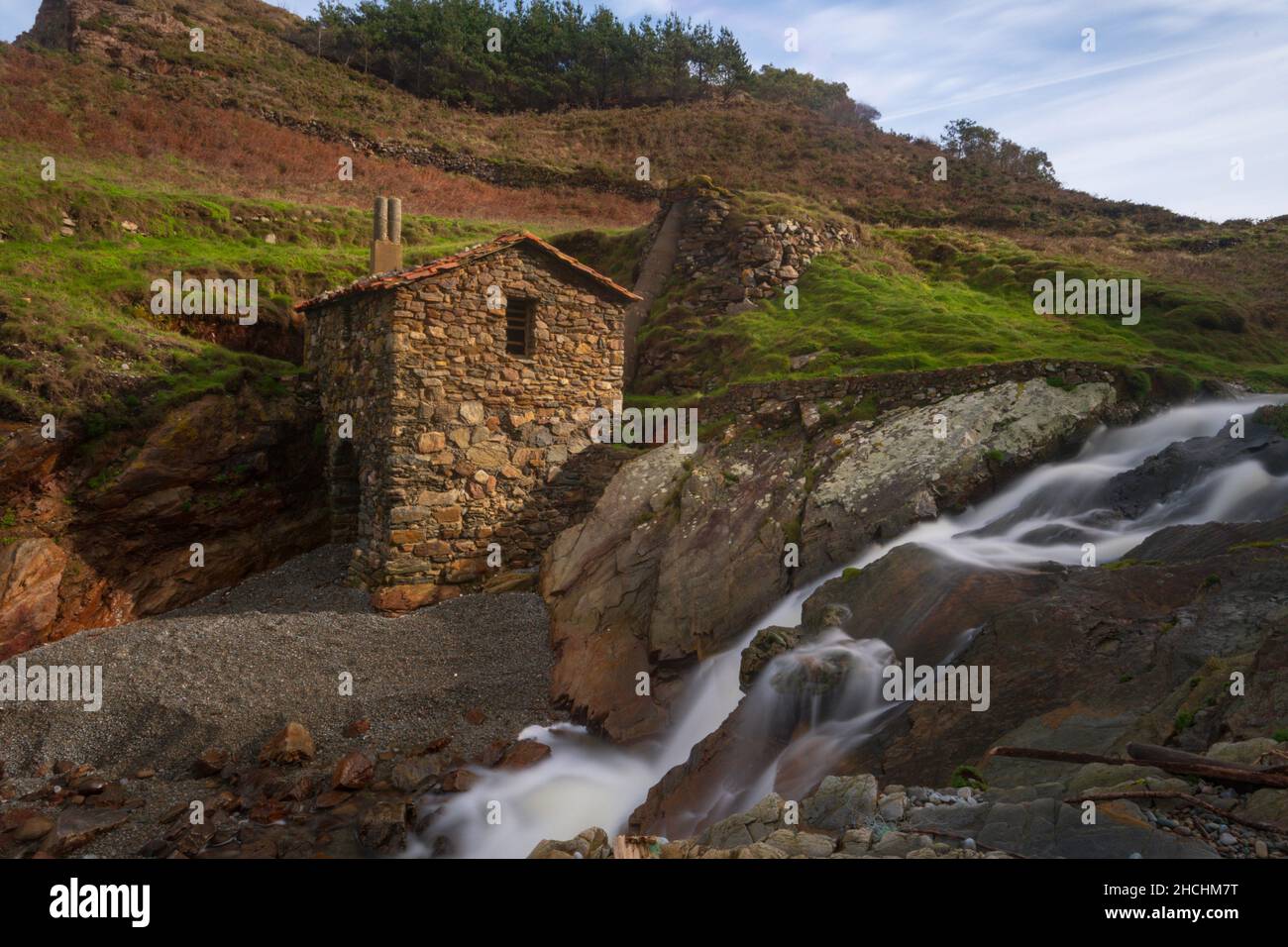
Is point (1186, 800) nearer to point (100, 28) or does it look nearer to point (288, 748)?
point (288, 748)

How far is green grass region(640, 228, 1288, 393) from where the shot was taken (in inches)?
690

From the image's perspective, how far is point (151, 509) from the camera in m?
16.2

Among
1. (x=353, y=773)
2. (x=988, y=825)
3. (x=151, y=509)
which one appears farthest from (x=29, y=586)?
(x=988, y=825)

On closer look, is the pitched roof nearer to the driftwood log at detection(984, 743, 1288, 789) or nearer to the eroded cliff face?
the eroded cliff face

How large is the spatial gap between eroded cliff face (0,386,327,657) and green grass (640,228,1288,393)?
9.10 m

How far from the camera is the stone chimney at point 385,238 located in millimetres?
19594

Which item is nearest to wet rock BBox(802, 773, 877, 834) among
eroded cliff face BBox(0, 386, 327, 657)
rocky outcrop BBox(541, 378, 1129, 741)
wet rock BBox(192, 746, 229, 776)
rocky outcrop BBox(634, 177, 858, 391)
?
rocky outcrop BBox(541, 378, 1129, 741)

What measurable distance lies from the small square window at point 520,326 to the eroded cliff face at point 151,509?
504cm

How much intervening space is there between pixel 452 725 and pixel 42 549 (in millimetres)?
8653

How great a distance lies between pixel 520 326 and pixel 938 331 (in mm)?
9527

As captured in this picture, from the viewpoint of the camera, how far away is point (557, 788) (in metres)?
10.8

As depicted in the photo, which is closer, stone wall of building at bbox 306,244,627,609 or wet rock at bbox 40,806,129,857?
wet rock at bbox 40,806,129,857

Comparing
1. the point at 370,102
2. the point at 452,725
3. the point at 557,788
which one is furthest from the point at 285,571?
the point at 370,102

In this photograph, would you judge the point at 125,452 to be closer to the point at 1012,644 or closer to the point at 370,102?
the point at 1012,644
